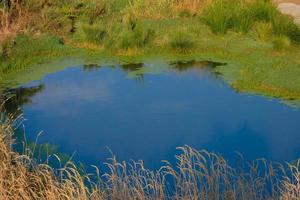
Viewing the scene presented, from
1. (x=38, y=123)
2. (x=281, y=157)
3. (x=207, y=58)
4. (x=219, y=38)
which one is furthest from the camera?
(x=219, y=38)

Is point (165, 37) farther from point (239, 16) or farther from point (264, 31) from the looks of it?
point (264, 31)

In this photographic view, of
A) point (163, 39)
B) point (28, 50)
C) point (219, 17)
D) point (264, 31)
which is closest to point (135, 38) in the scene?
point (163, 39)

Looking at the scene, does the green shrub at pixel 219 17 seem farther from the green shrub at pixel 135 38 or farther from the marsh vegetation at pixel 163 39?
the green shrub at pixel 135 38

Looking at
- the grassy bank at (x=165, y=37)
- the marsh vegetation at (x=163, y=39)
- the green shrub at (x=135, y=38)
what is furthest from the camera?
the green shrub at (x=135, y=38)

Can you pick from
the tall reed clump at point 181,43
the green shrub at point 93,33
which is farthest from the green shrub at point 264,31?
the green shrub at point 93,33

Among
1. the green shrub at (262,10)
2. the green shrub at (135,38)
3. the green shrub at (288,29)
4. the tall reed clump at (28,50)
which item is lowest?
the tall reed clump at (28,50)

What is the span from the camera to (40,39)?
8.50 metres

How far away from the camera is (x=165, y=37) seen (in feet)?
28.2

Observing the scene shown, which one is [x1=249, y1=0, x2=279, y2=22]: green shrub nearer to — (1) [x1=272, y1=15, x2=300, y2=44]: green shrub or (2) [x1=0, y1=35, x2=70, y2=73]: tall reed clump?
(1) [x1=272, y1=15, x2=300, y2=44]: green shrub

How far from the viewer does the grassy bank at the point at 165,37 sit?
752cm

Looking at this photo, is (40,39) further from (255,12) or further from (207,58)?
(255,12)

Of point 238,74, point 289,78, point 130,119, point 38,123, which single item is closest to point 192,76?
point 238,74

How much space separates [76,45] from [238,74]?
2.64 metres

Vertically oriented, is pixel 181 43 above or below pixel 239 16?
below
